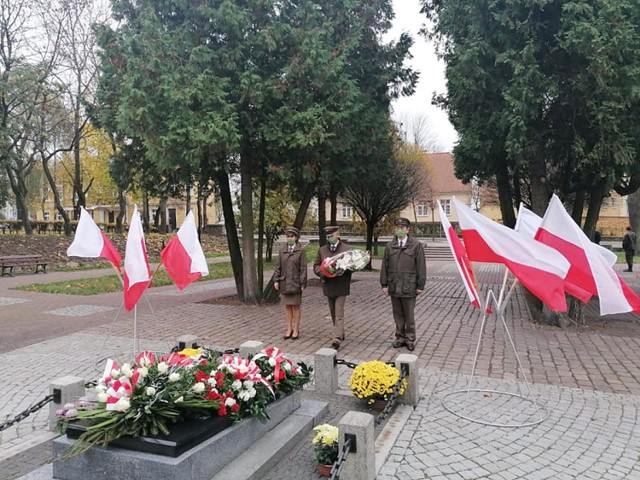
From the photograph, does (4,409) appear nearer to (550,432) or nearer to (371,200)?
(550,432)

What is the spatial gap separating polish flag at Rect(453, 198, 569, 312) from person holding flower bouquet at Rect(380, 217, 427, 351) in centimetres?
241

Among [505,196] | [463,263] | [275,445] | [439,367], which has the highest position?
[505,196]

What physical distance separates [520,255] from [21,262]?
20.7 m

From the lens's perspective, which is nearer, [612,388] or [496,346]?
[612,388]

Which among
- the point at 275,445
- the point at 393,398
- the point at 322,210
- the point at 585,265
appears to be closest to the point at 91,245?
the point at 275,445

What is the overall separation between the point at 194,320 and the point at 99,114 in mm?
5746

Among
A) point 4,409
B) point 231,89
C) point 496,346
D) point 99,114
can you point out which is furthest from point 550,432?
point 99,114

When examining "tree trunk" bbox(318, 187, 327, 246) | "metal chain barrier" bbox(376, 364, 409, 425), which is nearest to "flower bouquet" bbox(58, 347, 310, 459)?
"metal chain barrier" bbox(376, 364, 409, 425)

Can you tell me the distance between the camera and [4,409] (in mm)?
5492

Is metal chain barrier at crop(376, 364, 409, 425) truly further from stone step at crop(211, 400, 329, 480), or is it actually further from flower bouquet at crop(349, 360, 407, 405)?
stone step at crop(211, 400, 329, 480)

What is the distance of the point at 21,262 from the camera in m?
20.3

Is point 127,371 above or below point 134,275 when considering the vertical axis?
below

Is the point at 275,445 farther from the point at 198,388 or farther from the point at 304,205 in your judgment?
the point at 304,205

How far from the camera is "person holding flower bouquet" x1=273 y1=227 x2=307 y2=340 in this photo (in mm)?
8844
